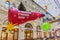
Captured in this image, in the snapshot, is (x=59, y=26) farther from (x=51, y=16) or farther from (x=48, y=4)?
(x=48, y=4)

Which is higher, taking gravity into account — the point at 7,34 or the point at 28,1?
the point at 28,1

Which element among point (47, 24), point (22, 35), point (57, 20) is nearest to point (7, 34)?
point (22, 35)

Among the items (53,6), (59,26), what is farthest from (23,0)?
(59,26)

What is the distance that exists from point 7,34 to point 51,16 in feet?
2.19

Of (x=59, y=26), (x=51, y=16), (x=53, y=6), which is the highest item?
(x=53, y=6)

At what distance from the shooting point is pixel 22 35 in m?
1.98

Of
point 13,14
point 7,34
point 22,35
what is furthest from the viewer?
point 22,35

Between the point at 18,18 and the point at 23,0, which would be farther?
the point at 23,0

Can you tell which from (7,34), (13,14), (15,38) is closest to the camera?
(13,14)

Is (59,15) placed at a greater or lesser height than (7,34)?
greater

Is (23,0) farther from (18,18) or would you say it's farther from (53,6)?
(18,18)

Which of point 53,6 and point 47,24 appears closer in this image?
point 47,24

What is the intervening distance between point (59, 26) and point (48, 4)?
0.35 meters

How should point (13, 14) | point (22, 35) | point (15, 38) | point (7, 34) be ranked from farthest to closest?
point (22, 35) < point (15, 38) < point (7, 34) < point (13, 14)
